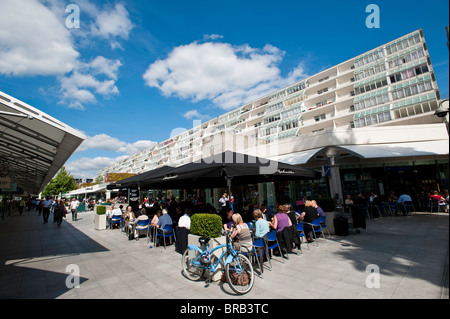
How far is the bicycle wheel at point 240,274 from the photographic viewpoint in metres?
3.63

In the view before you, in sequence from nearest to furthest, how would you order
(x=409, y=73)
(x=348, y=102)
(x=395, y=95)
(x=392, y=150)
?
(x=392, y=150), (x=409, y=73), (x=395, y=95), (x=348, y=102)

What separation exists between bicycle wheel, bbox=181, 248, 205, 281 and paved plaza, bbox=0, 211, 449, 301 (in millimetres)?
136

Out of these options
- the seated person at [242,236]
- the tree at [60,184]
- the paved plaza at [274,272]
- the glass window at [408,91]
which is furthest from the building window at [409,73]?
the tree at [60,184]

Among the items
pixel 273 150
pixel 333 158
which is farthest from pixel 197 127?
pixel 333 158

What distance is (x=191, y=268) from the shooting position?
14.9 ft

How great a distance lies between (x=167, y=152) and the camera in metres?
86.7

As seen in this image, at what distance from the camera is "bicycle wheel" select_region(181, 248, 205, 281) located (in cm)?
432

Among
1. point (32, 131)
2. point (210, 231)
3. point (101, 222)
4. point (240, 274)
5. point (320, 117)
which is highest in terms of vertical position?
point (320, 117)

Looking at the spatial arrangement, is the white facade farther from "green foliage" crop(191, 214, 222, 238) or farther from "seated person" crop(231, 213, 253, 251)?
"green foliage" crop(191, 214, 222, 238)

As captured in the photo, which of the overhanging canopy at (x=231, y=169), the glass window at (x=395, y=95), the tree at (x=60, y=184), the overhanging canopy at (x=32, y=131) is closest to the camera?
the overhanging canopy at (x=32, y=131)

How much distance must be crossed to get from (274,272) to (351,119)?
41.5 meters

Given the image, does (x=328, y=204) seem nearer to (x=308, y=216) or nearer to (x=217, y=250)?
(x=308, y=216)

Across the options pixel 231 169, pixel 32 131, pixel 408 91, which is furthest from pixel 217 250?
pixel 408 91

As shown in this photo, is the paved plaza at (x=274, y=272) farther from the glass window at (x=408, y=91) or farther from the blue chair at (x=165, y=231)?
the glass window at (x=408, y=91)
